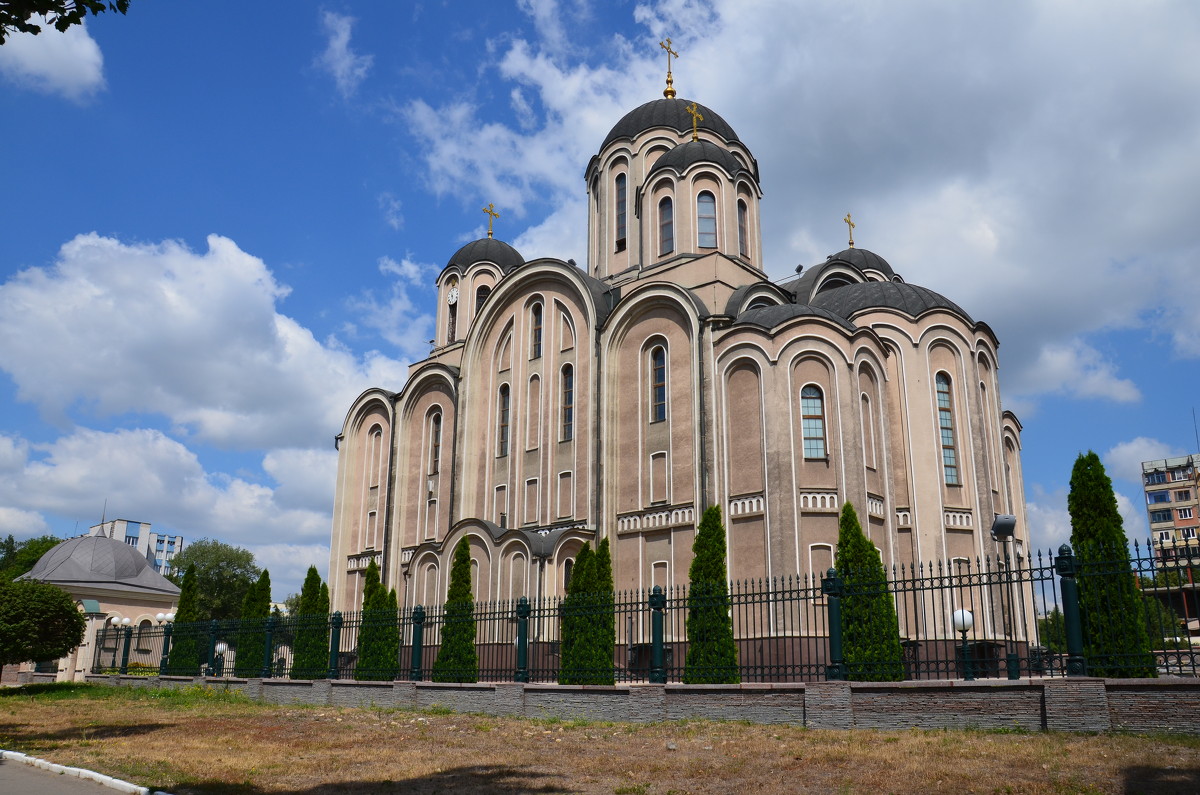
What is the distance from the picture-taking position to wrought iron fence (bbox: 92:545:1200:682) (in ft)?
39.9

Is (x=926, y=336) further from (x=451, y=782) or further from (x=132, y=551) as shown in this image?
(x=132, y=551)

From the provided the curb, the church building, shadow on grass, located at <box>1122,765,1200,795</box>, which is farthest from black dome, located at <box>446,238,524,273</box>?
shadow on grass, located at <box>1122,765,1200,795</box>

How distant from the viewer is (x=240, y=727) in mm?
14062

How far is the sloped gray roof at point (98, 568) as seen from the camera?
41.4 m

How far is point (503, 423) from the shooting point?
27484 millimetres

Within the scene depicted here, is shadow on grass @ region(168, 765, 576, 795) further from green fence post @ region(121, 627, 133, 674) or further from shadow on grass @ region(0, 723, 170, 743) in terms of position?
green fence post @ region(121, 627, 133, 674)

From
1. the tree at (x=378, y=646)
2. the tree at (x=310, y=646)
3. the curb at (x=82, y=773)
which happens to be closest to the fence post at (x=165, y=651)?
the tree at (x=310, y=646)

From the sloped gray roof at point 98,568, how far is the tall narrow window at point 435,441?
20.4m

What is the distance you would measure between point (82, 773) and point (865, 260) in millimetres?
28343

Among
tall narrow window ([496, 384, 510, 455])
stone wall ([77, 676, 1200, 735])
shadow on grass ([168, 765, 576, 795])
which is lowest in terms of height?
shadow on grass ([168, 765, 576, 795])

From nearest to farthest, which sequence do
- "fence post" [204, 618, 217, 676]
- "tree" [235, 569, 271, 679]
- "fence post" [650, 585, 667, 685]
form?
"fence post" [650, 585, 667, 685] → "tree" [235, 569, 271, 679] → "fence post" [204, 618, 217, 676]

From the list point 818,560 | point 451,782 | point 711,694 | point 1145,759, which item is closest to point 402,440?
point 818,560

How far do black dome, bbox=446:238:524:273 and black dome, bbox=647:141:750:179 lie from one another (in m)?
8.39

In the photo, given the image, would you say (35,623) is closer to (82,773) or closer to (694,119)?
(82,773)
